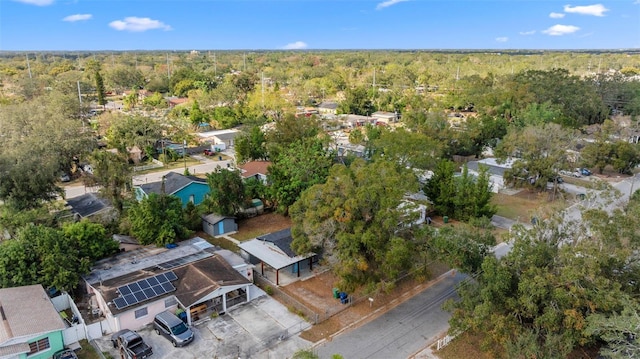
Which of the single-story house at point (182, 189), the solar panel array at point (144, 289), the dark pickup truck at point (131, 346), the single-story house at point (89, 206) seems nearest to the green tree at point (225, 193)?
the single-story house at point (182, 189)

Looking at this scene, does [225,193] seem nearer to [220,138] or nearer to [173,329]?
[173,329]

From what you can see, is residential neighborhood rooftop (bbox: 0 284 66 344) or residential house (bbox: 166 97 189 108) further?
residential house (bbox: 166 97 189 108)

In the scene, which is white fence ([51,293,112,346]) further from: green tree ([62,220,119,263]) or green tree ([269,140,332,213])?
green tree ([269,140,332,213])

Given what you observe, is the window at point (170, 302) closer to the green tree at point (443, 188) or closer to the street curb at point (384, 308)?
the street curb at point (384, 308)

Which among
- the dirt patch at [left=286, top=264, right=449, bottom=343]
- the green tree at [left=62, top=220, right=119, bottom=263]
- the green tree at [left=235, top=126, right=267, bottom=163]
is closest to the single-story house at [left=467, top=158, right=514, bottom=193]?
the dirt patch at [left=286, top=264, right=449, bottom=343]

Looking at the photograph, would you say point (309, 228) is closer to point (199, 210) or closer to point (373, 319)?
point (373, 319)

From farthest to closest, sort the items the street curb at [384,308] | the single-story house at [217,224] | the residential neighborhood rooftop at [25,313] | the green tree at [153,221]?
the single-story house at [217,224]
the green tree at [153,221]
the street curb at [384,308]
the residential neighborhood rooftop at [25,313]
